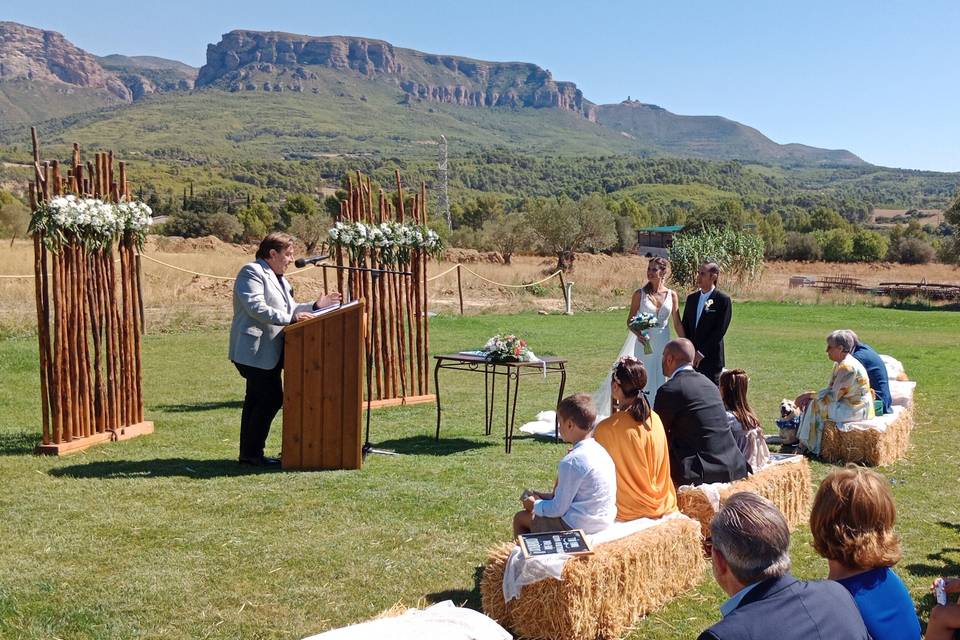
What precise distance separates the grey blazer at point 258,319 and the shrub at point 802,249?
7705 centimetres

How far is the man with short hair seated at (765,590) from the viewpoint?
9.90 ft

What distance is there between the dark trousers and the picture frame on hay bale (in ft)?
6.56

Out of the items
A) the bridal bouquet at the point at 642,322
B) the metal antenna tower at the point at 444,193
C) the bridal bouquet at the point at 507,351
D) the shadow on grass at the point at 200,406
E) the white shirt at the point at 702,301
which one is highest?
the metal antenna tower at the point at 444,193

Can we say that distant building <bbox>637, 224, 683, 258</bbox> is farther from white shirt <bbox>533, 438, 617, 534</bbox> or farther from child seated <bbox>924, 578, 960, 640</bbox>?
child seated <bbox>924, 578, 960, 640</bbox>

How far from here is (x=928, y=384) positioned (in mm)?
15961

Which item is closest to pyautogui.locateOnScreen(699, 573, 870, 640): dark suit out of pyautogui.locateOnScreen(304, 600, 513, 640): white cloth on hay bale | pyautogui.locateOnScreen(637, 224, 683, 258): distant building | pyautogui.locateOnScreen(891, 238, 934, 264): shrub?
pyautogui.locateOnScreen(304, 600, 513, 640): white cloth on hay bale

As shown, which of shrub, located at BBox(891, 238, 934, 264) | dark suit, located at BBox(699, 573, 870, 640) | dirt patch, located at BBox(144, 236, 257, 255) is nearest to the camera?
dark suit, located at BBox(699, 573, 870, 640)

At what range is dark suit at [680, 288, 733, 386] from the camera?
10.1m

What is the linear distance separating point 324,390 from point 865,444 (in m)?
5.64

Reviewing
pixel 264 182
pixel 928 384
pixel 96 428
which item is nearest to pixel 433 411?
pixel 96 428

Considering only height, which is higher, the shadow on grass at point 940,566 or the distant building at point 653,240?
the distant building at point 653,240

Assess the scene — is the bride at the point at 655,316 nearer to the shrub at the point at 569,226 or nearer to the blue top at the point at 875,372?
the blue top at the point at 875,372

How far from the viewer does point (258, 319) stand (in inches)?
340

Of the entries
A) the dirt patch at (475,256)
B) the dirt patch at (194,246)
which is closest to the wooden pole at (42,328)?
the dirt patch at (194,246)
